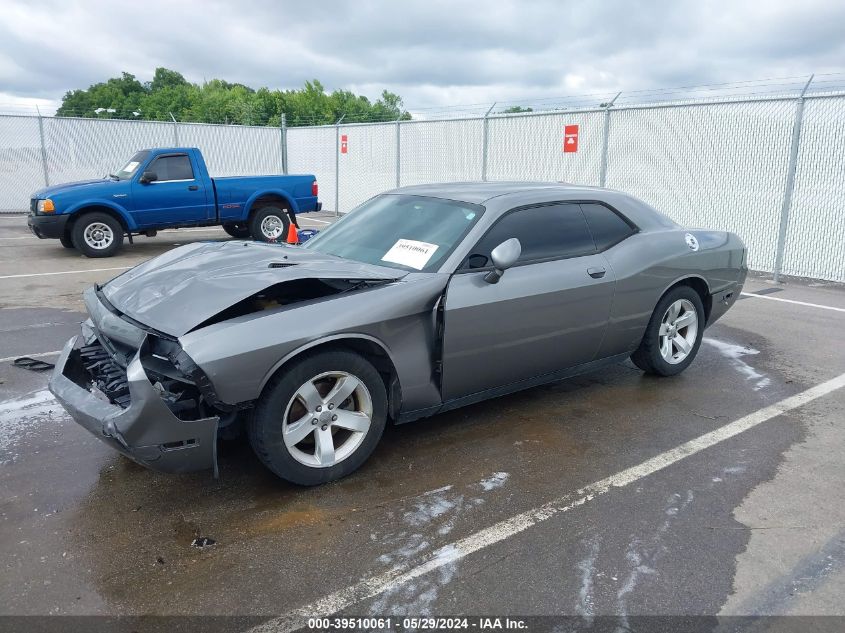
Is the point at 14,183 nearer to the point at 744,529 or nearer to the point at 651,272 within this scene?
the point at 651,272

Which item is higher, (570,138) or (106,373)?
(570,138)

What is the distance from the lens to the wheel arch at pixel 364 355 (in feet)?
10.6

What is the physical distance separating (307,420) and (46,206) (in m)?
9.79

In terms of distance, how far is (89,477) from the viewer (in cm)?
361

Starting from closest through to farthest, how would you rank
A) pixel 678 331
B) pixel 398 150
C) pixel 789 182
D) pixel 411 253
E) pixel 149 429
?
pixel 149 429 < pixel 411 253 < pixel 678 331 < pixel 789 182 < pixel 398 150

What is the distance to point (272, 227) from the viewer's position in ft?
43.0

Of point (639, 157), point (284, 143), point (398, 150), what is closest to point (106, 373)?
point (639, 157)

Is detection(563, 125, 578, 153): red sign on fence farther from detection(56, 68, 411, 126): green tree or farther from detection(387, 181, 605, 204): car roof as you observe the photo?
detection(56, 68, 411, 126): green tree

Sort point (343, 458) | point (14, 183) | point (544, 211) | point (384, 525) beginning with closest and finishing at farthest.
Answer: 1. point (384, 525)
2. point (343, 458)
3. point (544, 211)
4. point (14, 183)

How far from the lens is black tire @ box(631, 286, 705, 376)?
5.06 metres

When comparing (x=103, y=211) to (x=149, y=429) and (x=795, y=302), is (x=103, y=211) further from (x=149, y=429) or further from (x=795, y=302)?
(x=795, y=302)

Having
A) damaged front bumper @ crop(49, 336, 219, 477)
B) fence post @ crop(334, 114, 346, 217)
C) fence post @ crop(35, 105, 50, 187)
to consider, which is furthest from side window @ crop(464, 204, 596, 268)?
fence post @ crop(35, 105, 50, 187)

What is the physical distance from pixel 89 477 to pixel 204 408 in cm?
99

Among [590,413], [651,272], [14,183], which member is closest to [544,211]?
[651,272]
